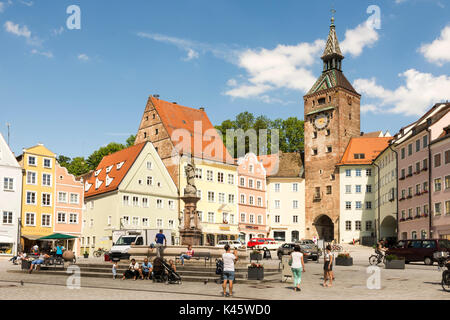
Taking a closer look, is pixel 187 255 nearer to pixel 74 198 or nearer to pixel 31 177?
pixel 31 177

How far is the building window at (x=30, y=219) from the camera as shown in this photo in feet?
198

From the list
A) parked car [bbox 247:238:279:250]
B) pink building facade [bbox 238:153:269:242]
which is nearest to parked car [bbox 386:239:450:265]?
parked car [bbox 247:238:279:250]

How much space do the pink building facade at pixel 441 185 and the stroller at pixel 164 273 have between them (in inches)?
1406

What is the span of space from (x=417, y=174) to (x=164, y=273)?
42530 mm

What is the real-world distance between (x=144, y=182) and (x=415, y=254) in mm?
36556

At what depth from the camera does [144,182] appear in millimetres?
68688

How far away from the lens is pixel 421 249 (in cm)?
4038

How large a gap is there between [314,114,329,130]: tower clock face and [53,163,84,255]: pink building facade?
38.9 meters

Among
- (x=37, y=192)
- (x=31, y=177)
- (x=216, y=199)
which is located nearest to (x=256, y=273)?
(x=37, y=192)

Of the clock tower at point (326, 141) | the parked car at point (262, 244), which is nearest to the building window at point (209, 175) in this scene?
the parked car at point (262, 244)

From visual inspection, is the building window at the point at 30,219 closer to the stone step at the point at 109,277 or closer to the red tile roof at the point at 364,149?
the stone step at the point at 109,277

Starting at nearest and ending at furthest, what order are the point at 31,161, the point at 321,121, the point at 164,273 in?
1. the point at 164,273
2. the point at 31,161
3. the point at 321,121


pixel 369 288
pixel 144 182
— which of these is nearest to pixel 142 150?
pixel 144 182

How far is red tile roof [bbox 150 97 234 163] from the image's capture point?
7575 cm
